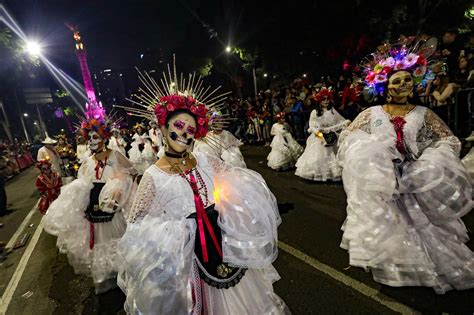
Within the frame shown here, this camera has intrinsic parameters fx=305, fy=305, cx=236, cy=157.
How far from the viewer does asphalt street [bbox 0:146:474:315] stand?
3.18 metres

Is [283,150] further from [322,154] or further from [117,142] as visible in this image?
[117,142]

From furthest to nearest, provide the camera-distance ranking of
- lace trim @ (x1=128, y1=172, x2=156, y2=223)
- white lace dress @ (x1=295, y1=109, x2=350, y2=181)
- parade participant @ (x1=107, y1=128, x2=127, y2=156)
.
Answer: white lace dress @ (x1=295, y1=109, x2=350, y2=181) < parade participant @ (x1=107, y1=128, x2=127, y2=156) < lace trim @ (x1=128, y1=172, x2=156, y2=223)

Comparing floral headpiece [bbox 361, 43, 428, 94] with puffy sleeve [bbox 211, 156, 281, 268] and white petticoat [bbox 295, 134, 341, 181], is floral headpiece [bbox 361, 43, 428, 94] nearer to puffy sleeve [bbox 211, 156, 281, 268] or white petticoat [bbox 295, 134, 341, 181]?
puffy sleeve [bbox 211, 156, 281, 268]

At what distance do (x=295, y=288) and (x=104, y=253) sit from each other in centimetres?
288

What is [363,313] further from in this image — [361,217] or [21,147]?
[21,147]

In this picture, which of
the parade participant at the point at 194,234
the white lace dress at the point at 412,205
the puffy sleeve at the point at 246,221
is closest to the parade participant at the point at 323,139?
the white lace dress at the point at 412,205

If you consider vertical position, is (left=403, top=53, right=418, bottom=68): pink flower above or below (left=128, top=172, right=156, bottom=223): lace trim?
above

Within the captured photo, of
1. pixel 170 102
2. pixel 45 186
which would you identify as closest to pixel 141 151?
pixel 45 186

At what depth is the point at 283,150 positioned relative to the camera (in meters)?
9.73

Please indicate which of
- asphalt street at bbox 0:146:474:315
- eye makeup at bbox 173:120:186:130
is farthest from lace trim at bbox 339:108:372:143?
eye makeup at bbox 173:120:186:130

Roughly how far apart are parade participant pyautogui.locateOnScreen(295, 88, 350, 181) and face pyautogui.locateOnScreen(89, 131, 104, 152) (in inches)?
207

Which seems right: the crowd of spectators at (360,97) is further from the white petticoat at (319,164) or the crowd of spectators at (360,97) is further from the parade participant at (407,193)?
the white petticoat at (319,164)

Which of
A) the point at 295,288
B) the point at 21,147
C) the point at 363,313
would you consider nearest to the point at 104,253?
the point at 295,288

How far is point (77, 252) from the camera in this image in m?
4.77
